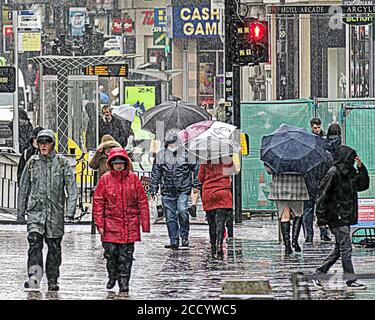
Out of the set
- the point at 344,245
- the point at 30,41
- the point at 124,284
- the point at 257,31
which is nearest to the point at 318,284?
the point at 344,245

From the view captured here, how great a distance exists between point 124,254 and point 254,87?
29.0m

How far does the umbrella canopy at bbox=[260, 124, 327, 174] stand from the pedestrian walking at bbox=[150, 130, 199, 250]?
3.96 ft

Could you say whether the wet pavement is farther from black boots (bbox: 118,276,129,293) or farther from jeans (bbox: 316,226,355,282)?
jeans (bbox: 316,226,355,282)

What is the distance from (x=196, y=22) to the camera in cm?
4128

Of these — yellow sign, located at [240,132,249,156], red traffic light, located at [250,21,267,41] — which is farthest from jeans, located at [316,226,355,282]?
red traffic light, located at [250,21,267,41]

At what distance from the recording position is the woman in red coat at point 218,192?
18141 millimetres

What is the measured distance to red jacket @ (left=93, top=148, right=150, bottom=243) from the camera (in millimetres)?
14383

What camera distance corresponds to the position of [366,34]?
114ft

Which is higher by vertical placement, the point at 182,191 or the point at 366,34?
the point at 366,34

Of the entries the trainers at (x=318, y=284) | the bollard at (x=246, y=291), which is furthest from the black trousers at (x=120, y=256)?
the bollard at (x=246, y=291)
